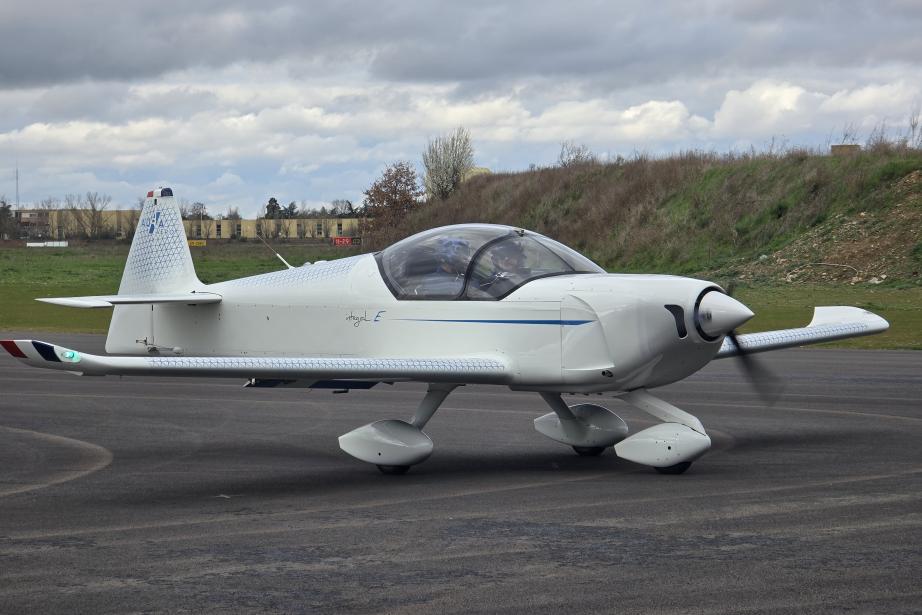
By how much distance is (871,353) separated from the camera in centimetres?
2192

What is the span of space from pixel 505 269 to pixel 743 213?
36246 millimetres

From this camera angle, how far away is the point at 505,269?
1020 centimetres

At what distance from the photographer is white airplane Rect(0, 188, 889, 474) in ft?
31.0

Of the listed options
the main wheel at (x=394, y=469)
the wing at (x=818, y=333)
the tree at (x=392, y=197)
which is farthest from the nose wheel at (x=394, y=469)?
the tree at (x=392, y=197)

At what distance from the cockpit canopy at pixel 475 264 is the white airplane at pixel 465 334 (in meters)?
0.01

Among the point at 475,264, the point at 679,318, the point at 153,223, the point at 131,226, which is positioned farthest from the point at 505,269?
the point at 131,226

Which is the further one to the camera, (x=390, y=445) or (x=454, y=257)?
(x=454, y=257)

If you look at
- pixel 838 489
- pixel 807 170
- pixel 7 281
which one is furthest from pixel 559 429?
pixel 7 281

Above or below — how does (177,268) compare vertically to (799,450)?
above

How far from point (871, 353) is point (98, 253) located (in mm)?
62848

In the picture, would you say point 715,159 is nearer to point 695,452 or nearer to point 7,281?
point 7,281

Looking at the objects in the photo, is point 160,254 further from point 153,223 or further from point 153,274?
point 153,223

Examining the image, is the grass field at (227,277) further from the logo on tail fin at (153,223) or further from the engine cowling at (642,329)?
the logo on tail fin at (153,223)

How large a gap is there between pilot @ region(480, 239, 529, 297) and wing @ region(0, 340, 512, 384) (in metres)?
0.62
